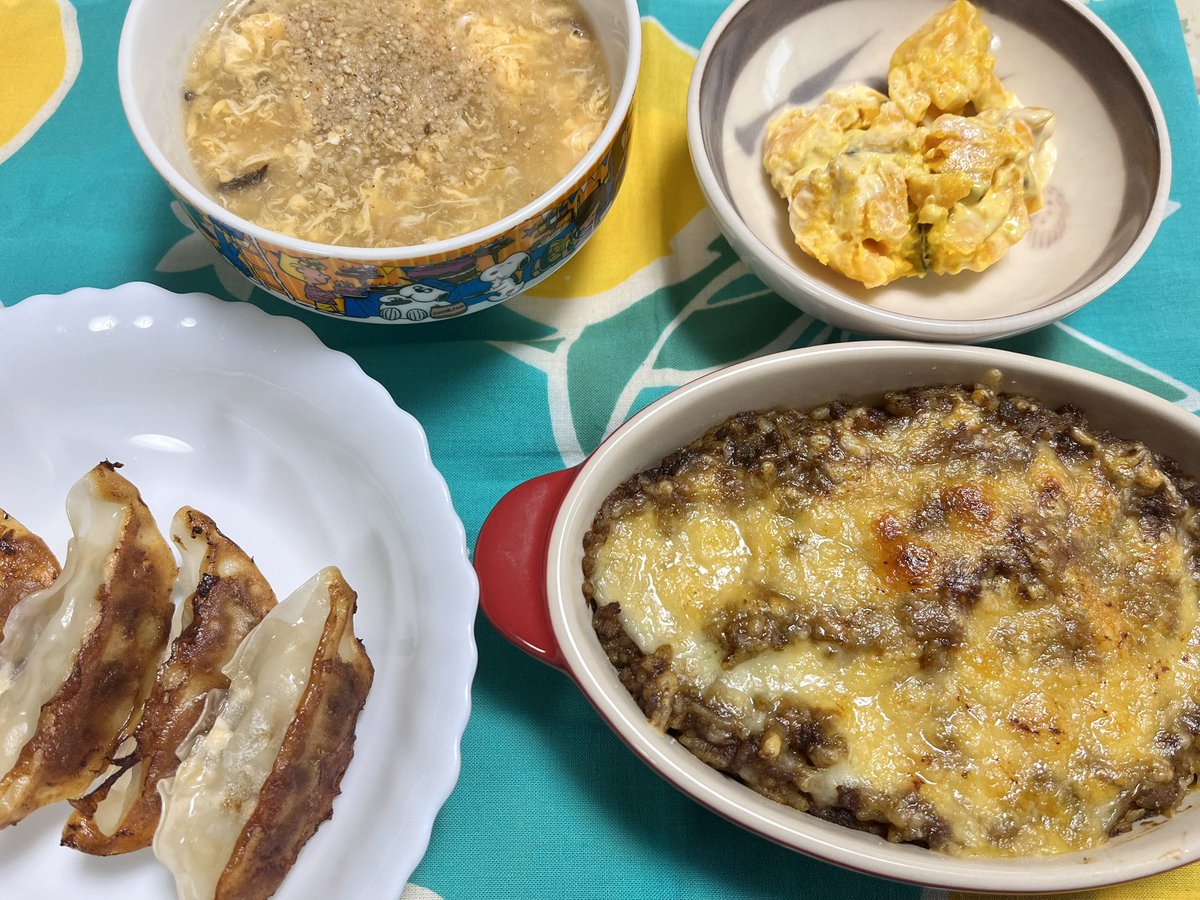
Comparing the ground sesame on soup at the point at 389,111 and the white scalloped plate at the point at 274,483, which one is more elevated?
the ground sesame on soup at the point at 389,111

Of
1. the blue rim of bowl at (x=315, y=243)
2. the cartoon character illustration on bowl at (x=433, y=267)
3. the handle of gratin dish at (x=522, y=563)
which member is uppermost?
the blue rim of bowl at (x=315, y=243)

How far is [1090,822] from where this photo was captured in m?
1.16

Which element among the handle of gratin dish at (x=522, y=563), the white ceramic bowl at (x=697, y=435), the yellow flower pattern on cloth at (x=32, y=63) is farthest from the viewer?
the yellow flower pattern on cloth at (x=32, y=63)

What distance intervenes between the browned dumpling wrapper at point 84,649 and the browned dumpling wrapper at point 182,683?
0.13 ft

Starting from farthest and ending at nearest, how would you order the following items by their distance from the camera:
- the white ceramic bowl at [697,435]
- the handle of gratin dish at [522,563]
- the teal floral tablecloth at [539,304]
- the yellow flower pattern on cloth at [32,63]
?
the yellow flower pattern on cloth at [32,63], the teal floral tablecloth at [539,304], the handle of gratin dish at [522,563], the white ceramic bowl at [697,435]

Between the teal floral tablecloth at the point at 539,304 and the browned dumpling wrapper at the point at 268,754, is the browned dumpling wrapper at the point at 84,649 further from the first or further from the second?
the teal floral tablecloth at the point at 539,304

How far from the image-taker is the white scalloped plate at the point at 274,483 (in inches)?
49.4

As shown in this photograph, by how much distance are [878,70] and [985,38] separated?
0.20 metres

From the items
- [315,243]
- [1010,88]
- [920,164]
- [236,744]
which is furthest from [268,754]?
[1010,88]

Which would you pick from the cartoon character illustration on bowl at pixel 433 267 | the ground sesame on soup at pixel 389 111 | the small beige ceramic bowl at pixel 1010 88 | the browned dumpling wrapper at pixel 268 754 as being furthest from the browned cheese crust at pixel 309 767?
the small beige ceramic bowl at pixel 1010 88

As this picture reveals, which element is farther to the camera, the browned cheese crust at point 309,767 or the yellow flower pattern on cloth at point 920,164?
the yellow flower pattern on cloth at point 920,164

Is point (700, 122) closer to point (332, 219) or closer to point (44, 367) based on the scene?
point (332, 219)

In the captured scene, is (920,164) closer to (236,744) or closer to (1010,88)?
(1010,88)

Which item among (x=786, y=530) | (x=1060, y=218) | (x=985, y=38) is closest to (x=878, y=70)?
(x=985, y=38)
